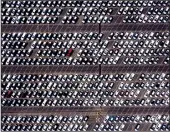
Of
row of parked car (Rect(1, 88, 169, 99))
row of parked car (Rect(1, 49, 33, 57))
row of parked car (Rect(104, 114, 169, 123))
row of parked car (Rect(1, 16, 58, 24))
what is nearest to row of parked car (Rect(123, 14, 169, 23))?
row of parked car (Rect(1, 88, 169, 99))

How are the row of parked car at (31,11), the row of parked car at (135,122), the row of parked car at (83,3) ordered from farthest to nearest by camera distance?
the row of parked car at (31,11) → the row of parked car at (83,3) → the row of parked car at (135,122)

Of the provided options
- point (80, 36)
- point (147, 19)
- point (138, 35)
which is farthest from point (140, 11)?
point (80, 36)

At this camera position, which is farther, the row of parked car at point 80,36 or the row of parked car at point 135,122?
the row of parked car at point 80,36

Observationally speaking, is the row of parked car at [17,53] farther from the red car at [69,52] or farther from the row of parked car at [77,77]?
the red car at [69,52]

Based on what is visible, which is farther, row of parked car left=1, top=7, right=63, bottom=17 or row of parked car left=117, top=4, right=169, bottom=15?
row of parked car left=1, top=7, right=63, bottom=17

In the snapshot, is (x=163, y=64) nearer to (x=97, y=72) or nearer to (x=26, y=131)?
(x=97, y=72)

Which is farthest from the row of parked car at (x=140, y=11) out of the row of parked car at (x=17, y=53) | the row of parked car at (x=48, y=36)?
the row of parked car at (x=17, y=53)

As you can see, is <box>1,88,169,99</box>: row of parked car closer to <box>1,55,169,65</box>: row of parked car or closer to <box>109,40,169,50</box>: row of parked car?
<box>1,55,169,65</box>: row of parked car

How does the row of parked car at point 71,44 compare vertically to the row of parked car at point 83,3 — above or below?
below
